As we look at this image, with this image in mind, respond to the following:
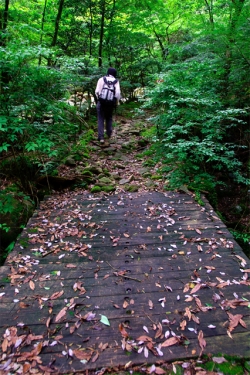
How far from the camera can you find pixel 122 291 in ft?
8.20

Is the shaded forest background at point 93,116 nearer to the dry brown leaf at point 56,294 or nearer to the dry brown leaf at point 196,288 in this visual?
the dry brown leaf at point 56,294

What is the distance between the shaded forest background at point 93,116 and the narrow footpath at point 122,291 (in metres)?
1.09

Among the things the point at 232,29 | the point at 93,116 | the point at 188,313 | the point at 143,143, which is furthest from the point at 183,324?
the point at 93,116

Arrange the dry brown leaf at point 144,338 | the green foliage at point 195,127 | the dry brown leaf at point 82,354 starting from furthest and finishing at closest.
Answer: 1. the green foliage at point 195,127
2. the dry brown leaf at point 144,338
3. the dry brown leaf at point 82,354

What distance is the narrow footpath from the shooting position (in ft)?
6.19

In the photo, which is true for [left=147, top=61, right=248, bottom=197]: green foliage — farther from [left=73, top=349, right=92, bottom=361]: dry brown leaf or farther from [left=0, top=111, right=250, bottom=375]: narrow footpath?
[left=73, top=349, right=92, bottom=361]: dry brown leaf

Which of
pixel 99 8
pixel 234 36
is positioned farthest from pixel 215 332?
pixel 99 8

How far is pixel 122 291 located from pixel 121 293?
0.03 m

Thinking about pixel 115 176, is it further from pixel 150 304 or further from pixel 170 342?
pixel 170 342

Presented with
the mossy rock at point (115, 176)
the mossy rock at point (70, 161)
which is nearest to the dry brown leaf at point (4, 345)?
the mossy rock at point (115, 176)

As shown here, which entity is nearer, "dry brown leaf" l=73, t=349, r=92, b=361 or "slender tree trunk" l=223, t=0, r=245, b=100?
"dry brown leaf" l=73, t=349, r=92, b=361

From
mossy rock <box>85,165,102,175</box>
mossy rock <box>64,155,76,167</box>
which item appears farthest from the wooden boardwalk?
mossy rock <box>64,155,76,167</box>

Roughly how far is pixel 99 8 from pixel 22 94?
7.77m

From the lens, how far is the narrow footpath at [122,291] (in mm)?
1886
